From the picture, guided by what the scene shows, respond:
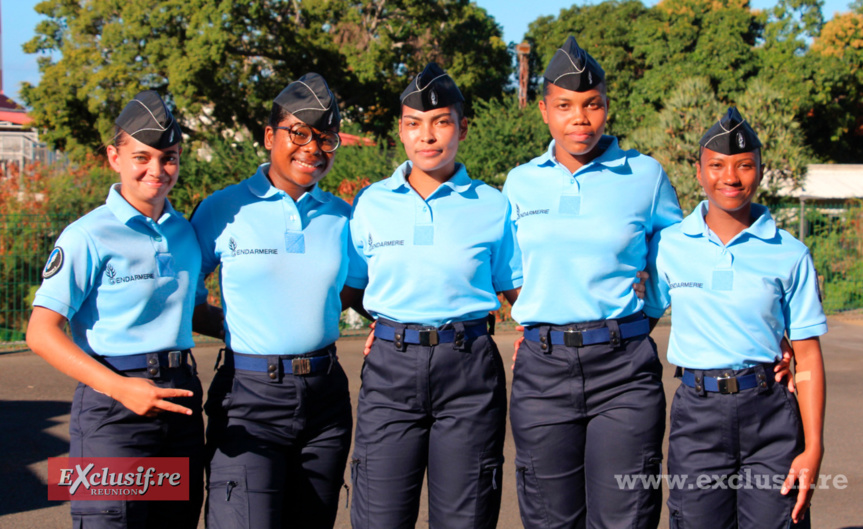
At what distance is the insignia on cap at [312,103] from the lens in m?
3.41

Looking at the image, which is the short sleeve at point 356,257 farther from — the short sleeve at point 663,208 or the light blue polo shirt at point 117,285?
the short sleeve at point 663,208

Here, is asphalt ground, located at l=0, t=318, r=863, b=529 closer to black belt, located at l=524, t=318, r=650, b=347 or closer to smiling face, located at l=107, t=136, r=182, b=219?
black belt, located at l=524, t=318, r=650, b=347

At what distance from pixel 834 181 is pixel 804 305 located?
34.3 meters

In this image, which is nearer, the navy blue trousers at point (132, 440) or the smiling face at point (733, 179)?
the navy blue trousers at point (132, 440)

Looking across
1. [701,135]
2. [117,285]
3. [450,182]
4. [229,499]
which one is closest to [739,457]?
[450,182]

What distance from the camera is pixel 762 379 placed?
10.2 ft

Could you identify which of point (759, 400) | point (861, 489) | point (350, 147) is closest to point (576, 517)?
point (759, 400)

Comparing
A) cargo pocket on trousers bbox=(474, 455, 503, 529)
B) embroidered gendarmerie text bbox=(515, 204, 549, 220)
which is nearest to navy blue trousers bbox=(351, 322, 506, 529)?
cargo pocket on trousers bbox=(474, 455, 503, 529)

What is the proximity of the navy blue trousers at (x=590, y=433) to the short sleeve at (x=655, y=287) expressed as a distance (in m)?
0.22

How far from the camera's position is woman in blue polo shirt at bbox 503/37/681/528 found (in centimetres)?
324

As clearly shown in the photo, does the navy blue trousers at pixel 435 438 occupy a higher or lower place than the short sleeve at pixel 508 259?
lower

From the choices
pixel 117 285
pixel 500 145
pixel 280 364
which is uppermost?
pixel 500 145

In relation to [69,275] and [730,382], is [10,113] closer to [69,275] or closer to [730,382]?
[69,275]

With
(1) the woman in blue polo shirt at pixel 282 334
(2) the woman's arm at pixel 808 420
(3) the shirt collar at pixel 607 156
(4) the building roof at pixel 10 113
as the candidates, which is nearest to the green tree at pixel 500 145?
(3) the shirt collar at pixel 607 156
